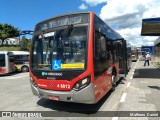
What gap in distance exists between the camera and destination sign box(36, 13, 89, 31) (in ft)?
23.2

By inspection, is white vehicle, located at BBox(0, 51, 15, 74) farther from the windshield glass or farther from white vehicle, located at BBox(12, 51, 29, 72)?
the windshield glass

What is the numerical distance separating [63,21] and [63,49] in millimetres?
971

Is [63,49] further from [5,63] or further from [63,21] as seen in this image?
[5,63]

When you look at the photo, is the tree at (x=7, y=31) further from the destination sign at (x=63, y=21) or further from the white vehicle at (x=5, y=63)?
the destination sign at (x=63, y=21)

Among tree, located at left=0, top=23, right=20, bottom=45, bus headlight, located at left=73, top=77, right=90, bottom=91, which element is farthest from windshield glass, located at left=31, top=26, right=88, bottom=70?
tree, located at left=0, top=23, right=20, bottom=45

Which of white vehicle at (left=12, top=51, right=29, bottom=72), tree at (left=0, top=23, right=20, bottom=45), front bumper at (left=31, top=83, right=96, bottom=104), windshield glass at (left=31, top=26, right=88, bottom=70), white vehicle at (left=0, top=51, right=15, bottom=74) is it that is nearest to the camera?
front bumper at (left=31, top=83, right=96, bottom=104)

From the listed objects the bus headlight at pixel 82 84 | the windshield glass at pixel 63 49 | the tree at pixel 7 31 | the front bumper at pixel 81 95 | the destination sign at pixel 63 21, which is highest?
the tree at pixel 7 31

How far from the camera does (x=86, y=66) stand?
21.8 ft

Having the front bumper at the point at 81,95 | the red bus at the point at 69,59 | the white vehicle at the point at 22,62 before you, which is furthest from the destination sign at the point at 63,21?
the white vehicle at the point at 22,62

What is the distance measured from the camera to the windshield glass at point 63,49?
270 inches

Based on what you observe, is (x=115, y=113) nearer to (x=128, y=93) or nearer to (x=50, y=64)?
(x=50, y=64)

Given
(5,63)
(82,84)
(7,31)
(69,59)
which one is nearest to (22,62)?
(5,63)

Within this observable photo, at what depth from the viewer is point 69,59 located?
6.95m

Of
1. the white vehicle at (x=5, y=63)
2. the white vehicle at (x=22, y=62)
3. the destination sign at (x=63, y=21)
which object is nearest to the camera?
the destination sign at (x=63, y=21)
